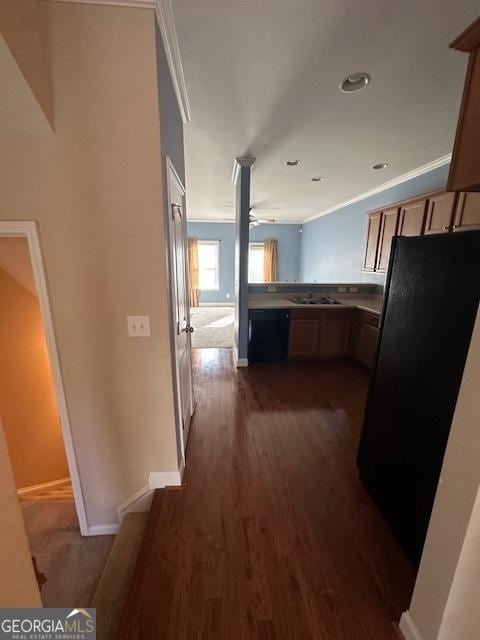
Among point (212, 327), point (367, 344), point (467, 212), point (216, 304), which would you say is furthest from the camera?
point (216, 304)

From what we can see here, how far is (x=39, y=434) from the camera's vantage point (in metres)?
2.96

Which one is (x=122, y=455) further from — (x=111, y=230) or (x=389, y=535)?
(x=389, y=535)

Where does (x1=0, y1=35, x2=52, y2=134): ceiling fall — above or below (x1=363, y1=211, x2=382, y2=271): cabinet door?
above

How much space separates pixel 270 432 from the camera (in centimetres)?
236

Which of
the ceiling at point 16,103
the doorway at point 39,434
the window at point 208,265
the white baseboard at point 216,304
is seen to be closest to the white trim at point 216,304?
the white baseboard at point 216,304

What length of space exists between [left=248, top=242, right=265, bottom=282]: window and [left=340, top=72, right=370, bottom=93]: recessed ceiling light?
20.5ft

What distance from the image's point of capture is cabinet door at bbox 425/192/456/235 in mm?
2643

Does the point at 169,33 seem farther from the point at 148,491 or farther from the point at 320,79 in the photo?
the point at 148,491

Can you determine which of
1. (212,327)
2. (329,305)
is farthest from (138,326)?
(212,327)

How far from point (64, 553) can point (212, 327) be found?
4571mm

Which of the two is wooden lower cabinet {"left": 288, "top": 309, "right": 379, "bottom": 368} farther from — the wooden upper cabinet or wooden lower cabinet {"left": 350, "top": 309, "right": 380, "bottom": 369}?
the wooden upper cabinet

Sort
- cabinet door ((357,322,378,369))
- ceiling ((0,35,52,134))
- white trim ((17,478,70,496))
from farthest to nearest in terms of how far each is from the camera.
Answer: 1. cabinet door ((357,322,378,369))
2. white trim ((17,478,70,496))
3. ceiling ((0,35,52,134))

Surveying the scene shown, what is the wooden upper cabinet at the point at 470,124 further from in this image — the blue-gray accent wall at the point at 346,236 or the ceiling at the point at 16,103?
the blue-gray accent wall at the point at 346,236

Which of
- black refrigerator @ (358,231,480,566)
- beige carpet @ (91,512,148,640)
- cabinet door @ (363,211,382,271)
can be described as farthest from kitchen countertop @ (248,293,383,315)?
beige carpet @ (91,512,148,640)
